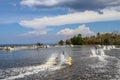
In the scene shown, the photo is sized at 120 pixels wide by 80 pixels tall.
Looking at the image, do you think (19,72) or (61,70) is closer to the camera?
(19,72)

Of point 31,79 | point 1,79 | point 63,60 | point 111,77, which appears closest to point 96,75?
point 111,77

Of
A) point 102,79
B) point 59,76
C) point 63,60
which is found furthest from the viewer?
point 63,60

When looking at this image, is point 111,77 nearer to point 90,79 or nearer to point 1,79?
point 90,79

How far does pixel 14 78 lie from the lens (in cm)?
4175

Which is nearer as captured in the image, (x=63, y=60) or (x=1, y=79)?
(x=1, y=79)

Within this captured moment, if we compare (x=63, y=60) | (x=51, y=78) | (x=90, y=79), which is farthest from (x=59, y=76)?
(x=63, y=60)

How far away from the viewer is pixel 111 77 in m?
42.1

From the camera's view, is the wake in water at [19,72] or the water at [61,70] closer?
the water at [61,70]

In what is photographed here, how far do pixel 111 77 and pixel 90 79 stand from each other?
135 inches

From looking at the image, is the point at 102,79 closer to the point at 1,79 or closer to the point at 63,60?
the point at 1,79

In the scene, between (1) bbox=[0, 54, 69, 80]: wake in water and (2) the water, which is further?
(1) bbox=[0, 54, 69, 80]: wake in water

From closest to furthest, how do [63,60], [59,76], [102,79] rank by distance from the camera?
[102,79]
[59,76]
[63,60]

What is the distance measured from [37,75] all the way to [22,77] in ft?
9.40

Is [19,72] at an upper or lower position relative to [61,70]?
upper
